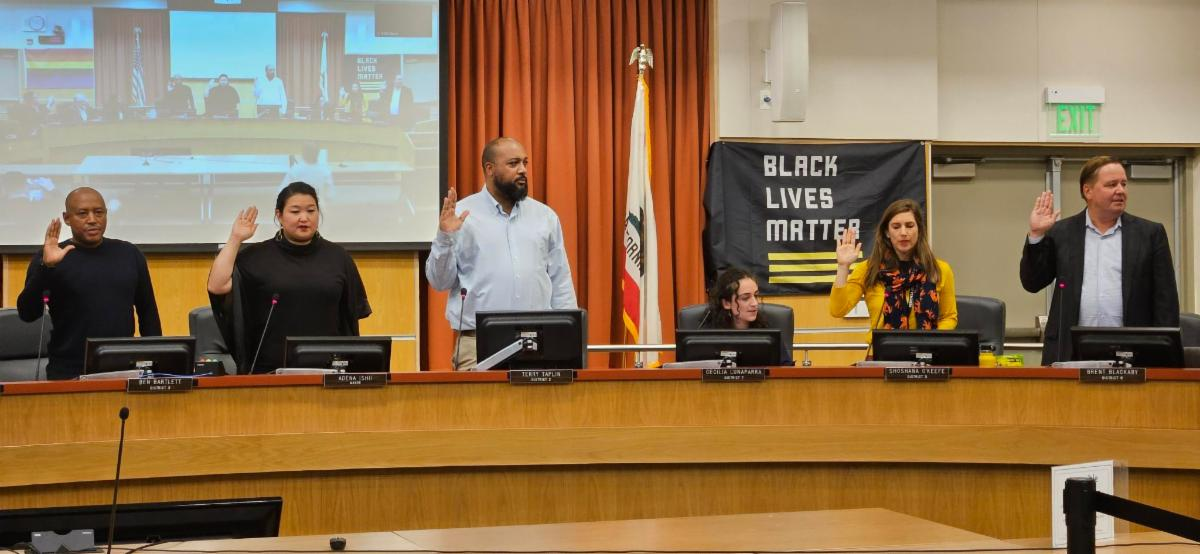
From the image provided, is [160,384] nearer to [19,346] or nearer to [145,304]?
[145,304]

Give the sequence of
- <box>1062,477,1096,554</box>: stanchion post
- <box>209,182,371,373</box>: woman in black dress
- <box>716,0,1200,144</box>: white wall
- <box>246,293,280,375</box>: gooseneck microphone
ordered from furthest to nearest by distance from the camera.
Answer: <box>716,0,1200,144</box>: white wall, <box>209,182,371,373</box>: woman in black dress, <box>246,293,280,375</box>: gooseneck microphone, <box>1062,477,1096,554</box>: stanchion post

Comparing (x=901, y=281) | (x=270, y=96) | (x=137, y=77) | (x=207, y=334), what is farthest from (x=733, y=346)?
(x=137, y=77)

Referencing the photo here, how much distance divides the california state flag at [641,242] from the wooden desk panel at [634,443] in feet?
8.95

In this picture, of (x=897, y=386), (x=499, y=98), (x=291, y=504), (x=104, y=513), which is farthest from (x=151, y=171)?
(x=104, y=513)

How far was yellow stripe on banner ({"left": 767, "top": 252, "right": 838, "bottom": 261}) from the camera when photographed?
6.61 metres

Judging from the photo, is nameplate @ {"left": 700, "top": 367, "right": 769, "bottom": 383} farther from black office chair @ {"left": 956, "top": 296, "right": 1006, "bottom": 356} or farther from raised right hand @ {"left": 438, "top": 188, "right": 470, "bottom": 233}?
black office chair @ {"left": 956, "top": 296, "right": 1006, "bottom": 356}

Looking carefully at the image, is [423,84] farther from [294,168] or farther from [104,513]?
[104,513]

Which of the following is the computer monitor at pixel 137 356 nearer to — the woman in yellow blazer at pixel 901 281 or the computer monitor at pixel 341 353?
the computer monitor at pixel 341 353

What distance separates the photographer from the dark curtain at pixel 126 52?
19.7ft

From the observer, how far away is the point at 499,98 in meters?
6.51

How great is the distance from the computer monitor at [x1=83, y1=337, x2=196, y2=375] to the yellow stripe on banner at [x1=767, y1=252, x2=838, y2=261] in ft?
12.8

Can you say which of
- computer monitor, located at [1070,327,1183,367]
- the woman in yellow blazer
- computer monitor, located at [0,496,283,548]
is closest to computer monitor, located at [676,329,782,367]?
the woman in yellow blazer

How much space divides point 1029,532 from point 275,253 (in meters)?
2.62

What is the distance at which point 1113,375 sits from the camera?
3451 mm
